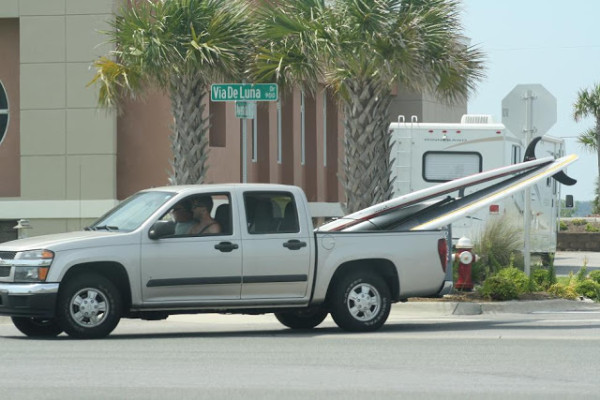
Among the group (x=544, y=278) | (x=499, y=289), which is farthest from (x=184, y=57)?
(x=544, y=278)

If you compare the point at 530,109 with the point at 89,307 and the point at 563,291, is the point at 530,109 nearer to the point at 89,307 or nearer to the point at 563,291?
the point at 563,291

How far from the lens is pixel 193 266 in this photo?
14852mm

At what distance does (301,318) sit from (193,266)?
2315mm

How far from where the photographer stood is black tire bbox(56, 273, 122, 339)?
14.4m

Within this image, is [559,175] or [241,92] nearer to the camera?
[559,175]

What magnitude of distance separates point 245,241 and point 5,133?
16.5 m

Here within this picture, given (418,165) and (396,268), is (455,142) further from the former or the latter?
(396,268)

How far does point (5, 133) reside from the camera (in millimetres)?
30344

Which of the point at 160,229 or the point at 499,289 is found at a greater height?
the point at 160,229

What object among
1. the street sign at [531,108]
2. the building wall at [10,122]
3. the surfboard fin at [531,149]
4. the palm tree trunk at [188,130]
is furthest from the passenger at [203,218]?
the building wall at [10,122]

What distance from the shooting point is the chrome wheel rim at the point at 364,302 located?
1556cm

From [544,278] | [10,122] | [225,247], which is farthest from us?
[10,122]

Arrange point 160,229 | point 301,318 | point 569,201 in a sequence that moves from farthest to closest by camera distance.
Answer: point 569,201 < point 301,318 < point 160,229

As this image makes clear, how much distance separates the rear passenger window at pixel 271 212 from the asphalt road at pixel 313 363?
1249 millimetres
